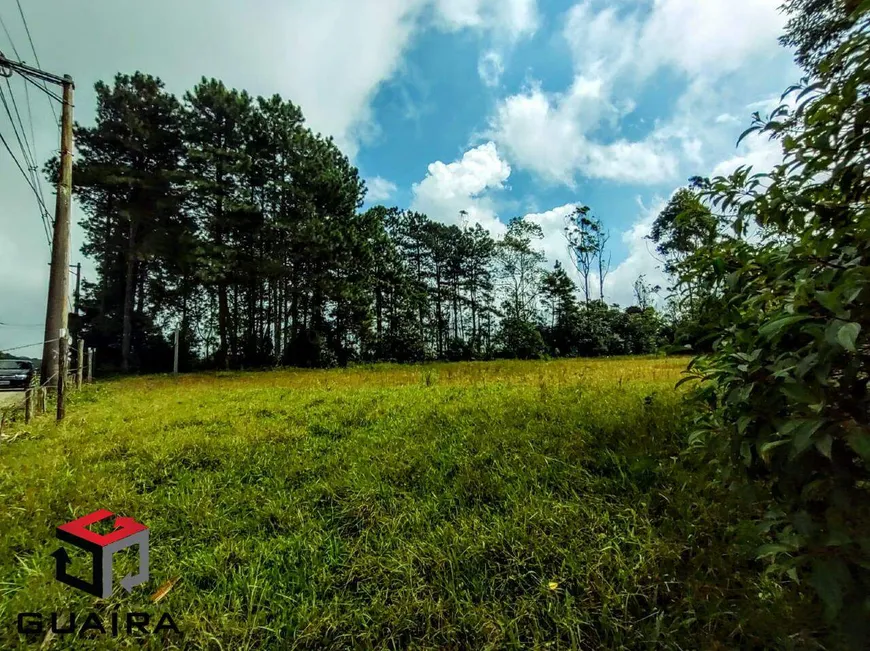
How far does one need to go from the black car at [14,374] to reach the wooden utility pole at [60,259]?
915cm

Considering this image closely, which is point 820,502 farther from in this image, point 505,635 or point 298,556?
point 298,556

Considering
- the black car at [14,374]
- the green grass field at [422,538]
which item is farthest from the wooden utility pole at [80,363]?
the green grass field at [422,538]

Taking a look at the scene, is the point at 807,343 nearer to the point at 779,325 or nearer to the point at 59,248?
the point at 779,325

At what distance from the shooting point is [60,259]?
6.85 meters

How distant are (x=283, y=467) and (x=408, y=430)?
127 cm

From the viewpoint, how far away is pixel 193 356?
21250 millimetres

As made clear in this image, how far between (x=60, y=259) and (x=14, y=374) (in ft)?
36.2

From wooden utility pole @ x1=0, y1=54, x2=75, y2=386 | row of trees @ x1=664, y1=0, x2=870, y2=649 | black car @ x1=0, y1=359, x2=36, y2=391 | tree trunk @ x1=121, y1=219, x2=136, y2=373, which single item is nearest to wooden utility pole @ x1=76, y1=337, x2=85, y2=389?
wooden utility pole @ x1=0, y1=54, x2=75, y2=386

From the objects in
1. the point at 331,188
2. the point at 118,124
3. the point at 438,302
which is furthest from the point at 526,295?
the point at 118,124

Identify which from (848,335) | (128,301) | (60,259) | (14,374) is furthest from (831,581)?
(128,301)

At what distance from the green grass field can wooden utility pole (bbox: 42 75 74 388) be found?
11.4 ft

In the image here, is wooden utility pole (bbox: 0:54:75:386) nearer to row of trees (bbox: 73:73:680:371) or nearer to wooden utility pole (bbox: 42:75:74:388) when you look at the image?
wooden utility pole (bbox: 42:75:74:388)

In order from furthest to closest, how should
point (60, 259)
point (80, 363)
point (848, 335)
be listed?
1. point (80, 363)
2. point (60, 259)
3. point (848, 335)

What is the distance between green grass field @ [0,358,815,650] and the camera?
1.81 meters
